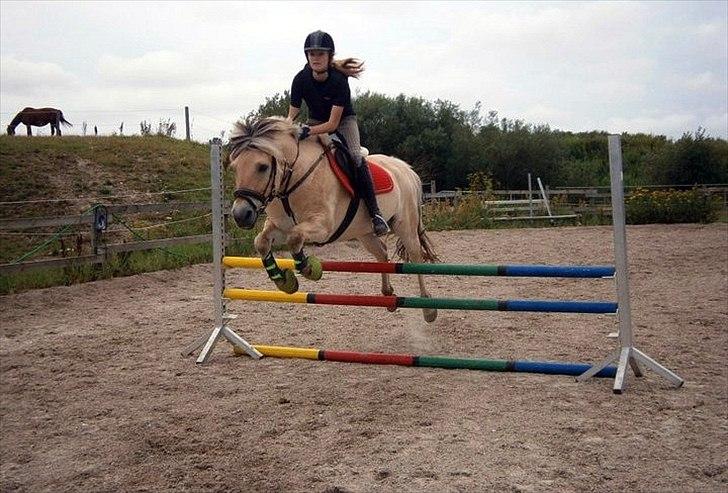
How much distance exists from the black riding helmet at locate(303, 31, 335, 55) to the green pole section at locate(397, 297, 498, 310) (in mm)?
1918

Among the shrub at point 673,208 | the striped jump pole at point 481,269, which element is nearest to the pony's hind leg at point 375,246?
the striped jump pole at point 481,269

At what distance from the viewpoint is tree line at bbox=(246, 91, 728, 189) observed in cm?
2517

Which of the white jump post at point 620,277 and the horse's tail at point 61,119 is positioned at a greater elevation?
the horse's tail at point 61,119

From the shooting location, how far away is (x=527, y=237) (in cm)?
1492

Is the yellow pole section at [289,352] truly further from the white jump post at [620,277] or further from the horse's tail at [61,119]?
the horse's tail at [61,119]

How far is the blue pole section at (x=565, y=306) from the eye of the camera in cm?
449

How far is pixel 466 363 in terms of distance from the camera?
4512mm

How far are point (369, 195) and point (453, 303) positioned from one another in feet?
3.44

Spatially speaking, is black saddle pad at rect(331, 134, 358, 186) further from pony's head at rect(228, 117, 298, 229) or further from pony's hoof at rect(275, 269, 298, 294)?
pony's hoof at rect(275, 269, 298, 294)

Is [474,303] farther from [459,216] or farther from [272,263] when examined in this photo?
[459,216]

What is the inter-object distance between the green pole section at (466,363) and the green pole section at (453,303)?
39 centimetres

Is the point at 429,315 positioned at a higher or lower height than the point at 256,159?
lower

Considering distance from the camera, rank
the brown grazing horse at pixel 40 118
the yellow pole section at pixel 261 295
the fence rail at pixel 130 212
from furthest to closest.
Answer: the brown grazing horse at pixel 40 118 → the fence rail at pixel 130 212 → the yellow pole section at pixel 261 295

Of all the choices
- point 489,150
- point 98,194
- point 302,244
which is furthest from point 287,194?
point 489,150
